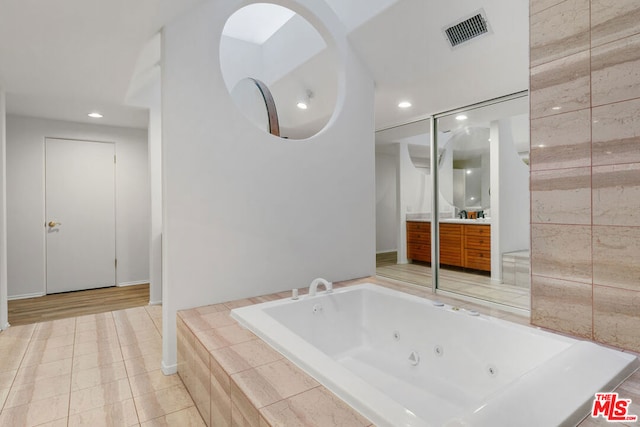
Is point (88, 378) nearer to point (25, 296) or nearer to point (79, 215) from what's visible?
point (25, 296)

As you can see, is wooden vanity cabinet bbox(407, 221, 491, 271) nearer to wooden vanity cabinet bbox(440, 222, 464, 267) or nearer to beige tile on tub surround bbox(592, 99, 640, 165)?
wooden vanity cabinet bbox(440, 222, 464, 267)

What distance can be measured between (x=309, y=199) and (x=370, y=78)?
4.15 ft

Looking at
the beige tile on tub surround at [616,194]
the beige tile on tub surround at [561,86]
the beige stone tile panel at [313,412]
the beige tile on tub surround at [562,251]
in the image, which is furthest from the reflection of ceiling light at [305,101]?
the beige stone tile panel at [313,412]

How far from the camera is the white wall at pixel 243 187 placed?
6.77 ft

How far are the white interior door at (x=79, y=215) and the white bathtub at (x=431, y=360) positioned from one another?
336 cm

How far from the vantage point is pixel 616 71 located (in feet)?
5.01

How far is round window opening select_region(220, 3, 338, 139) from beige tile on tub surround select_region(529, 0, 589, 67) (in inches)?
68.0

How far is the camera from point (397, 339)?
2139 millimetres

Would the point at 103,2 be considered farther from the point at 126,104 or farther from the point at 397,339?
the point at 397,339

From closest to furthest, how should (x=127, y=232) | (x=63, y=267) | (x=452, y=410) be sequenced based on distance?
(x=452, y=410) → (x=63, y=267) → (x=127, y=232)

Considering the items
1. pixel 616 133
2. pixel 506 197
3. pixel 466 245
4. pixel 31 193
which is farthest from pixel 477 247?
pixel 31 193

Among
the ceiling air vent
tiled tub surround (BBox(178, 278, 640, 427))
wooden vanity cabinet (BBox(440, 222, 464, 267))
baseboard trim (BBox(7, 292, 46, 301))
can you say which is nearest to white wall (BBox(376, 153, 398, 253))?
wooden vanity cabinet (BBox(440, 222, 464, 267))

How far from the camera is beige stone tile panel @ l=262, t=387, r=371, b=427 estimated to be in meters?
1.01

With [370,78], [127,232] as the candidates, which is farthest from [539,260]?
[127,232]
